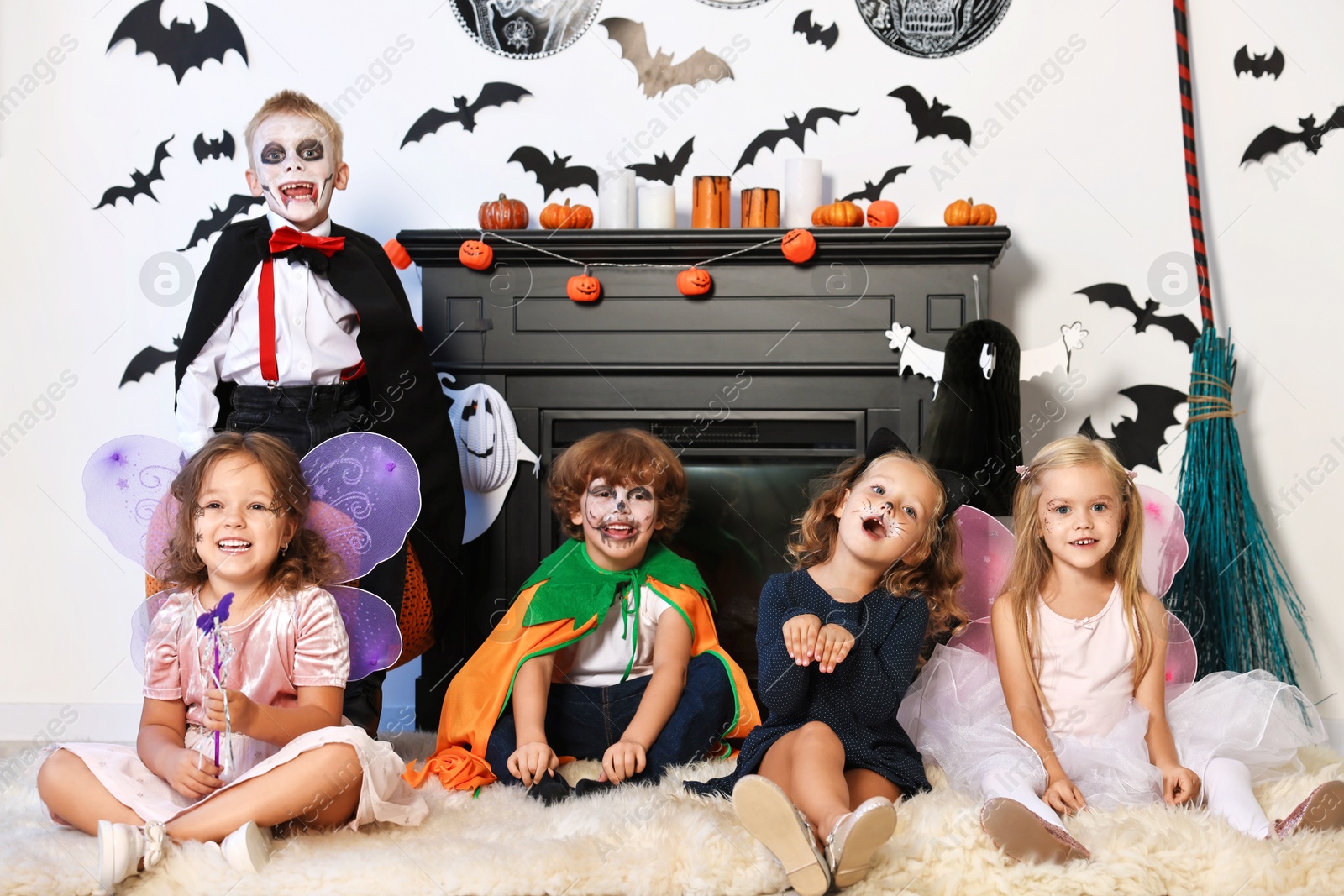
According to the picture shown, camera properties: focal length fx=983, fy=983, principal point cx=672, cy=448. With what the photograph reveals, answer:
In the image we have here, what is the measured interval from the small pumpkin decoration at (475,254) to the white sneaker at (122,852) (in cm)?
142

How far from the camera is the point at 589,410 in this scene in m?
2.42

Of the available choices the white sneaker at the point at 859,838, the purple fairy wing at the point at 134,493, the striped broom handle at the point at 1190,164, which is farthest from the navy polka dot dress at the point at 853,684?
the striped broom handle at the point at 1190,164

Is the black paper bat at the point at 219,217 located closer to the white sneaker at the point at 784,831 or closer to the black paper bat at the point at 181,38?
the black paper bat at the point at 181,38

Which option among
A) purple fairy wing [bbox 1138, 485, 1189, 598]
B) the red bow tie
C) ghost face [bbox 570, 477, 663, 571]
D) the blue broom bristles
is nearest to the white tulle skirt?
purple fairy wing [bbox 1138, 485, 1189, 598]

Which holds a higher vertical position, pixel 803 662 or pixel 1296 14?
pixel 1296 14

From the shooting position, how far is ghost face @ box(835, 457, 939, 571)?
1717 millimetres

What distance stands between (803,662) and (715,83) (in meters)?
1.63

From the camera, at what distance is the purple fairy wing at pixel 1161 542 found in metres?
1.89

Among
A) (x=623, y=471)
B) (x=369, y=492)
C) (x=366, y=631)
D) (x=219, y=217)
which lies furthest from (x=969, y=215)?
(x=219, y=217)

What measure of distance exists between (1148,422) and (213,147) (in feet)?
8.35

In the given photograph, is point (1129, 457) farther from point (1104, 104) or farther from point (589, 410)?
point (589, 410)

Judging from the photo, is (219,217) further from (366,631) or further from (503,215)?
(366,631)

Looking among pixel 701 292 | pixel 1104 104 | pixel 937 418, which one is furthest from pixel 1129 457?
pixel 701 292

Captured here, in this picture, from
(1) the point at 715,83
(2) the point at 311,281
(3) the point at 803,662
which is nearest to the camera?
(3) the point at 803,662
